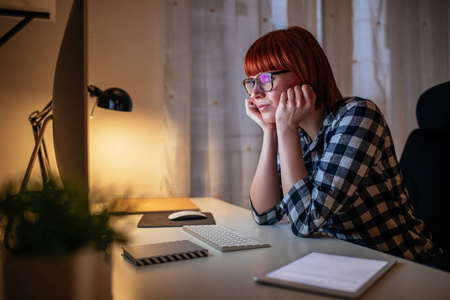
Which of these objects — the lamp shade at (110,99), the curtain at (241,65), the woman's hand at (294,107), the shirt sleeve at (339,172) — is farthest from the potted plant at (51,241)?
the curtain at (241,65)

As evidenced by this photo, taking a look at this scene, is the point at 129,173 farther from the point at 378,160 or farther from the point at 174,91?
the point at 378,160

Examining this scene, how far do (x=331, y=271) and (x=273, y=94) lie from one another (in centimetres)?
61

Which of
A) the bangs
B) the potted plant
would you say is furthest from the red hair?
the potted plant

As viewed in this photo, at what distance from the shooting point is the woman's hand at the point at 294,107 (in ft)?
3.27

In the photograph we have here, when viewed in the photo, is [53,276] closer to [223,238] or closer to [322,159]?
[223,238]

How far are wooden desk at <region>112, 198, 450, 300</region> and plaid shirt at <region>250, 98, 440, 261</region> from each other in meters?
0.09

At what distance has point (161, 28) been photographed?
1.96m

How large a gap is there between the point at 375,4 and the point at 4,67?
204cm

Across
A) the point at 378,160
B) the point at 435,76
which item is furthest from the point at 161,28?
the point at 435,76

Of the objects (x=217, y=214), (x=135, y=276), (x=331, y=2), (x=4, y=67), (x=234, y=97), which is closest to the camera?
(x=135, y=276)

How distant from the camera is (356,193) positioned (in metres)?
0.96

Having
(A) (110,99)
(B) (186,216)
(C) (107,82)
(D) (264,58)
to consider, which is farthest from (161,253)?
(C) (107,82)

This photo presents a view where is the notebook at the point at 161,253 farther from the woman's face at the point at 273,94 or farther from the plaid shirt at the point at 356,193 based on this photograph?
the woman's face at the point at 273,94

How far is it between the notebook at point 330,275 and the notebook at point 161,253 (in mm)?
178
